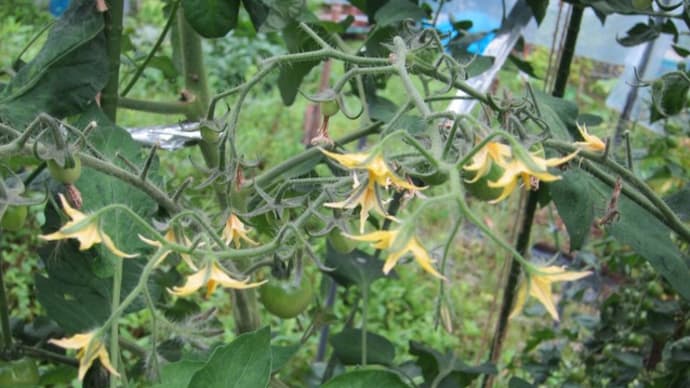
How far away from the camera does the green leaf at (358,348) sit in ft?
3.30

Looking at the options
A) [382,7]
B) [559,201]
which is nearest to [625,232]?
[559,201]

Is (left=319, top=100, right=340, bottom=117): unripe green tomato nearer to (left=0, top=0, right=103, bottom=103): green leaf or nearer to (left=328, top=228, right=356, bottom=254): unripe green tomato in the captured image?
(left=328, top=228, right=356, bottom=254): unripe green tomato

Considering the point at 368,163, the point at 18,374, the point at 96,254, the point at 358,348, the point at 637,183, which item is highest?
the point at 368,163

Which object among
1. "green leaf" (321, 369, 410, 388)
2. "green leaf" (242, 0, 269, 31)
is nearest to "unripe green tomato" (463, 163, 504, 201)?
"green leaf" (321, 369, 410, 388)

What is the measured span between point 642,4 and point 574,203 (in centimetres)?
34

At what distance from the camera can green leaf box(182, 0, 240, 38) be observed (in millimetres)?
789

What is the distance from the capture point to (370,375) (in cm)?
60

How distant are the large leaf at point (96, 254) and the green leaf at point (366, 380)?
241 millimetres

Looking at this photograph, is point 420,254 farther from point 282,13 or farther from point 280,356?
point 282,13

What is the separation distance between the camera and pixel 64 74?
0.79 meters

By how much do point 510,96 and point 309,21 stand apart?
0.37m

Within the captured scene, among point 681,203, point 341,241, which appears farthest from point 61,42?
point 681,203

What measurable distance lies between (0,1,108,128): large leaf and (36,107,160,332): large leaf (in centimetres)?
3

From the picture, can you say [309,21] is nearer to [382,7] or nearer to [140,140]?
[382,7]
